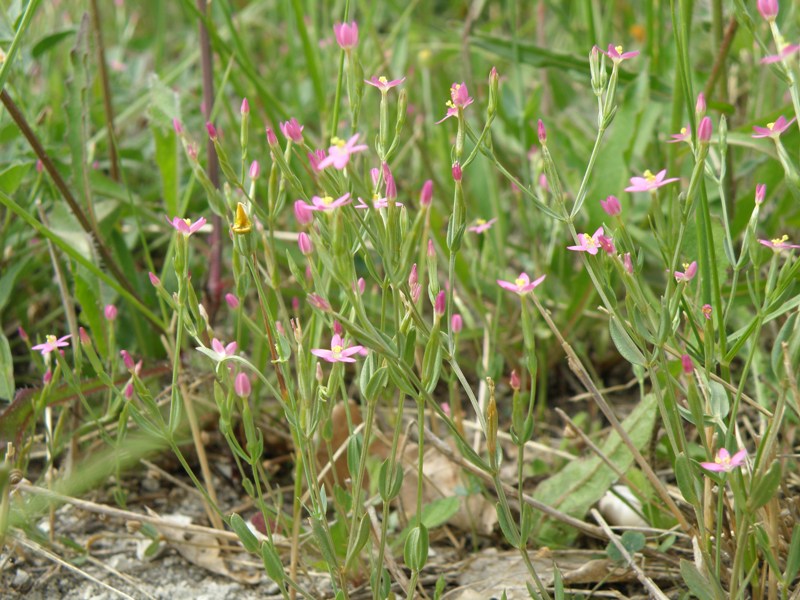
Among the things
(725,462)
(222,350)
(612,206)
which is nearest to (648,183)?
(612,206)

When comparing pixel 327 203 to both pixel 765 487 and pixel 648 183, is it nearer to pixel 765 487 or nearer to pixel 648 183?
pixel 648 183

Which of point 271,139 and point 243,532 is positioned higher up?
point 271,139

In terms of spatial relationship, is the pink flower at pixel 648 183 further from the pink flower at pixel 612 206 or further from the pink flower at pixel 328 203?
the pink flower at pixel 328 203

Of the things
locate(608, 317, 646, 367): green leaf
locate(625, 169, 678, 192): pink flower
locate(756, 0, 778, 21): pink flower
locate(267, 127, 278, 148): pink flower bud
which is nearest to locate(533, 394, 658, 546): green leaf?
locate(608, 317, 646, 367): green leaf

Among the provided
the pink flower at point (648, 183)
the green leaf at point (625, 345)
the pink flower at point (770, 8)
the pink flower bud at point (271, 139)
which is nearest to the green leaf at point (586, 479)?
the green leaf at point (625, 345)

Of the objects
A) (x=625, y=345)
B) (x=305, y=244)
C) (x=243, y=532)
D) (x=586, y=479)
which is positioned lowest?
(x=586, y=479)

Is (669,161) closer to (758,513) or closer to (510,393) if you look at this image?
(510,393)
